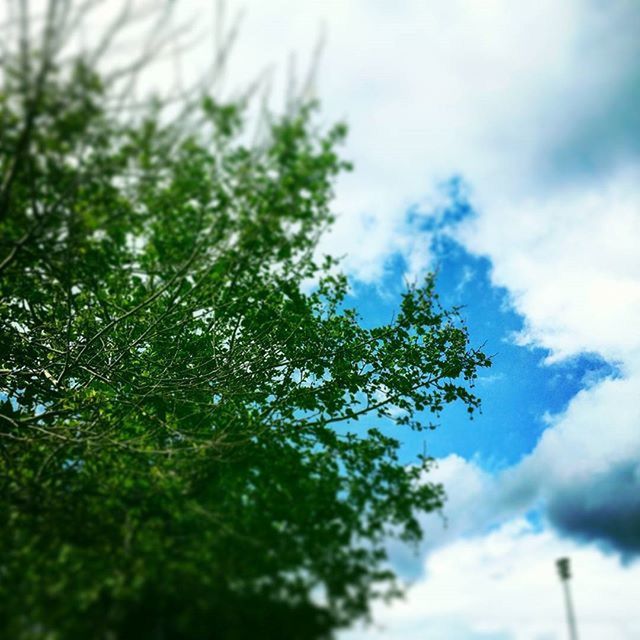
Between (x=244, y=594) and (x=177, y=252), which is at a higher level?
(x=177, y=252)

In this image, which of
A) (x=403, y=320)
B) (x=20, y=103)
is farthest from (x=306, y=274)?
(x=20, y=103)

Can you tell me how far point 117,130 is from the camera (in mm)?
7461

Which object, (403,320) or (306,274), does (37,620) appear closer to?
(306,274)

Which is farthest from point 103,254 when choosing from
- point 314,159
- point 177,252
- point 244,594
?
point 244,594

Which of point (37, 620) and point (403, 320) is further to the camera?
point (403, 320)

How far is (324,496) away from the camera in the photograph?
10320 millimetres

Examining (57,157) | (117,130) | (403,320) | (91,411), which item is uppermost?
(403,320)

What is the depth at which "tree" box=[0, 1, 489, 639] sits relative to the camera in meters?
6.91

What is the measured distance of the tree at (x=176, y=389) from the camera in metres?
6.91

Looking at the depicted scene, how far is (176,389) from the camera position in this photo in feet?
41.7

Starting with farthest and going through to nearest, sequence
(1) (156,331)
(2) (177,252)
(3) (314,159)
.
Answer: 1. (1) (156,331)
2. (2) (177,252)
3. (3) (314,159)

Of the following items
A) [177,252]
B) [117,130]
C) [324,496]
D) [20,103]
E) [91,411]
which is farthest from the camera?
[91,411]

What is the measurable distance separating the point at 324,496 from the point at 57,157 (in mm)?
7529

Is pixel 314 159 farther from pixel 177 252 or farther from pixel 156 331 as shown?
pixel 156 331
